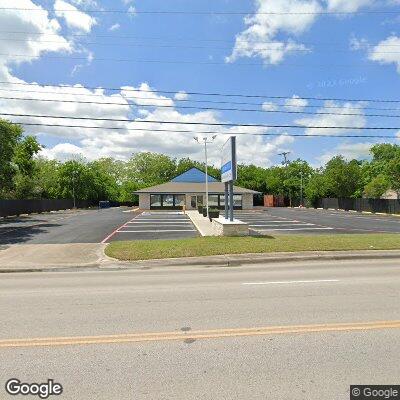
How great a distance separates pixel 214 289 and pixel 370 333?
371cm

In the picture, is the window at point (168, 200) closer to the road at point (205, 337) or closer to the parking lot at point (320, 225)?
the parking lot at point (320, 225)

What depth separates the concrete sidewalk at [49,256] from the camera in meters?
12.1

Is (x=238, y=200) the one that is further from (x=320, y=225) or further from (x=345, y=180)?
(x=320, y=225)

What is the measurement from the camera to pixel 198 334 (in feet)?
17.3

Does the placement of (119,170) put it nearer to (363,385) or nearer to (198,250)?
(198,250)

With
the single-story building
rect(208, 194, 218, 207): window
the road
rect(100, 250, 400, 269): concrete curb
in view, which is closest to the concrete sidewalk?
rect(100, 250, 400, 269): concrete curb

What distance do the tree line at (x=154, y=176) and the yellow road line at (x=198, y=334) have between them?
76.9 feet

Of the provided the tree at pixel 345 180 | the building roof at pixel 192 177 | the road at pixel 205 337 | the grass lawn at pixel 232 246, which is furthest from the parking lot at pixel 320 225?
the building roof at pixel 192 177

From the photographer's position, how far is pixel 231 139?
17.5 metres

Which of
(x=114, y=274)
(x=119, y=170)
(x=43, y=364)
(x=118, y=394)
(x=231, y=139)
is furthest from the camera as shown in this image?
(x=119, y=170)

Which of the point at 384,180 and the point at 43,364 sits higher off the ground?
the point at 384,180

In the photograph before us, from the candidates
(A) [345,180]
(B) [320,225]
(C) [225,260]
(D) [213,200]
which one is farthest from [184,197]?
(C) [225,260]

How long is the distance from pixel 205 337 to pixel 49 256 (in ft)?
33.9

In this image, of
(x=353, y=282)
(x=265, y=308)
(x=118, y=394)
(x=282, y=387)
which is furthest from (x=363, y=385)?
(x=353, y=282)
